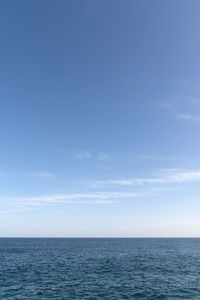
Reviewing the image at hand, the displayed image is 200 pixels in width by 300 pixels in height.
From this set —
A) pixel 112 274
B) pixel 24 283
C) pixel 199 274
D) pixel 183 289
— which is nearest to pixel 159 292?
pixel 183 289

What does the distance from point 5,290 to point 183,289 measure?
26.3 m

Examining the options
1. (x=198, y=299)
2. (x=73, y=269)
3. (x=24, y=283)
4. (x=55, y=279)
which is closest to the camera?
(x=198, y=299)

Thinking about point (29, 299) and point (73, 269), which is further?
point (73, 269)

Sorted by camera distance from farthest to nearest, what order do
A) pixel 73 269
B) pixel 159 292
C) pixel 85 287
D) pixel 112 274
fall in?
pixel 73 269 → pixel 112 274 → pixel 85 287 → pixel 159 292

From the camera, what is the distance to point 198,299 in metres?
29.7

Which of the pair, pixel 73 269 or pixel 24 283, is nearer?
pixel 24 283

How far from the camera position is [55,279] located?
41.0 m

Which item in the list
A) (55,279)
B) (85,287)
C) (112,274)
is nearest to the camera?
(85,287)

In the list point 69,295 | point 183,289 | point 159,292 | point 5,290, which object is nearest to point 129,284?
point 159,292

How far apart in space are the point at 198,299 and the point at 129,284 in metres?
11.4

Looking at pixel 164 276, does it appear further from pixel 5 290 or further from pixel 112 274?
pixel 5 290

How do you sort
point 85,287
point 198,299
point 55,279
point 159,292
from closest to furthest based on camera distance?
point 198,299 → point 159,292 → point 85,287 → point 55,279

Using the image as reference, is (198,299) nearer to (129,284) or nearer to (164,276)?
(129,284)

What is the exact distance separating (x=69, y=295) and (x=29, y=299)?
17.2 feet
